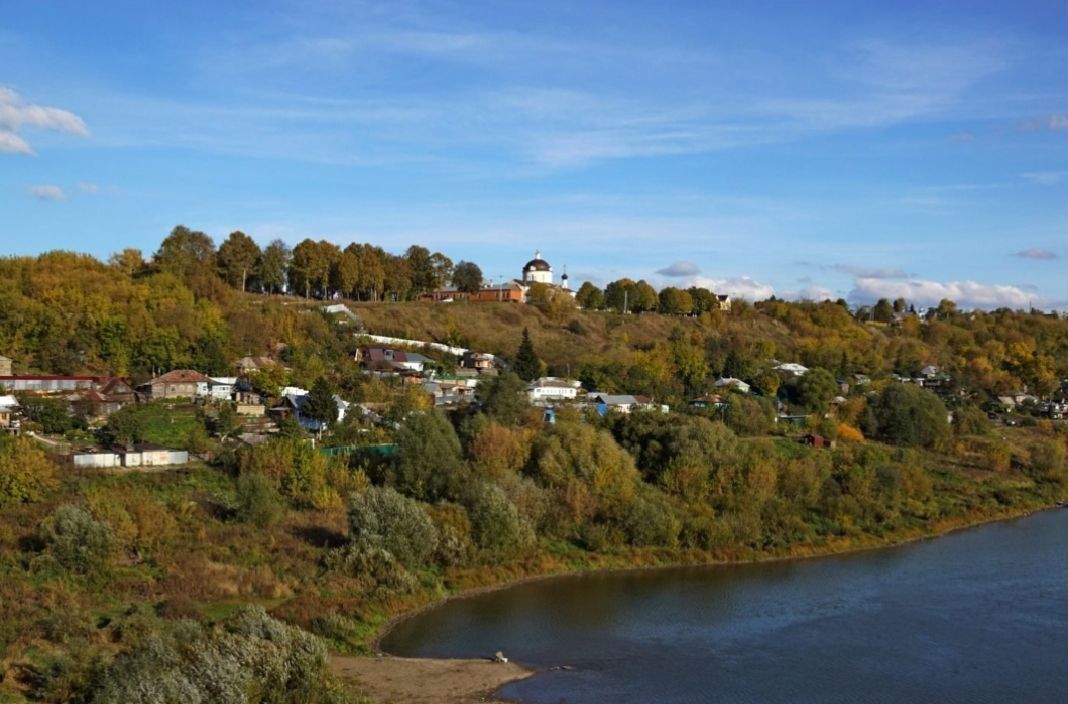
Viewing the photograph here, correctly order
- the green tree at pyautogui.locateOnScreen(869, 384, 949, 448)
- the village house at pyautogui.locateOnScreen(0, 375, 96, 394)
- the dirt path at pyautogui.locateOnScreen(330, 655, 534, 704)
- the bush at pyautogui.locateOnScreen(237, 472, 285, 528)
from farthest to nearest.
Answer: the green tree at pyautogui.locateOnScreen(869, 384, 949, 448) < the village house at pyautogui.locateOnScreen(0, 375, 96, 394) < the bush at pyautogui.locateOnScreen(237, 472, 285, 528) < the dirt path at pyautogui.locateOnScreen(330, 655, 534, 704)

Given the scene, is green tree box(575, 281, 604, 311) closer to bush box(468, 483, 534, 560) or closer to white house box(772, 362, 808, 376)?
white house box(772, 362, 808, 376)

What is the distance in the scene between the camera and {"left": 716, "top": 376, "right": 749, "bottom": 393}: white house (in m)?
36.8

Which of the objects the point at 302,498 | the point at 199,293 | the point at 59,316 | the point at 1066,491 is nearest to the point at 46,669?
the point at 302,498

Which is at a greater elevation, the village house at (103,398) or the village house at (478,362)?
the village house at (478,362)

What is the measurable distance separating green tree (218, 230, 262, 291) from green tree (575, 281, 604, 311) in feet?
57.3

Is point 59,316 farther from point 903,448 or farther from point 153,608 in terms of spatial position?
point 903,448

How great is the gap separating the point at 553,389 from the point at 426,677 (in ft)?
63.9

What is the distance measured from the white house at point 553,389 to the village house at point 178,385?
9.55 m

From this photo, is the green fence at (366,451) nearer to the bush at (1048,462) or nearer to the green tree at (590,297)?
the bush at (1048,462)

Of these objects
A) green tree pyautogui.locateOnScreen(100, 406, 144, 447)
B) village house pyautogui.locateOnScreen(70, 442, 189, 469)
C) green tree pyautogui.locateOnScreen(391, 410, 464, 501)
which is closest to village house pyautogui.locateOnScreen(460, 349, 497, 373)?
green tree pyautogui.locateOnScreen(391, 410, 464, 501)

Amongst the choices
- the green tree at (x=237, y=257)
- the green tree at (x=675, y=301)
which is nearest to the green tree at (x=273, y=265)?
the green tree at (x=237, y=257)

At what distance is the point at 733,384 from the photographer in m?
37.2

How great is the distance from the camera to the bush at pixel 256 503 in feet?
63.4

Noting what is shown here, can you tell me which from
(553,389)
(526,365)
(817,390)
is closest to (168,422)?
(553,389)
